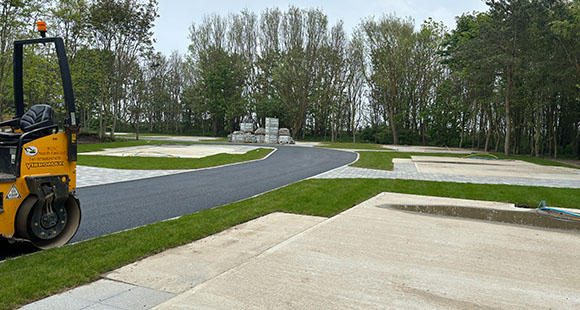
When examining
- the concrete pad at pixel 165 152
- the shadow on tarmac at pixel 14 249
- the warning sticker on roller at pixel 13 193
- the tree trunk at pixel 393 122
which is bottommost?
the shadow on tarmac at pixel 14 249

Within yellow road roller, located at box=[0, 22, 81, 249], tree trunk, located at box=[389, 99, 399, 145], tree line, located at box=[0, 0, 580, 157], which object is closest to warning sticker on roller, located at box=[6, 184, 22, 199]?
yellow road roller, located at box=[0, 22, 81, 249]

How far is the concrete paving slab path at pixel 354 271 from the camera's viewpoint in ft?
10.8

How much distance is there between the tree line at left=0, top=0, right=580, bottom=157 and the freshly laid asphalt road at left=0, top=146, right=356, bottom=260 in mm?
16403

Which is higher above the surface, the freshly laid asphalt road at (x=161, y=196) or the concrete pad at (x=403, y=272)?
the concrete pad at (x=403, y=272)

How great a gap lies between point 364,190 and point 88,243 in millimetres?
6935

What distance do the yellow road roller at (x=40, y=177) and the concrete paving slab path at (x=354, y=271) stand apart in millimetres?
1366

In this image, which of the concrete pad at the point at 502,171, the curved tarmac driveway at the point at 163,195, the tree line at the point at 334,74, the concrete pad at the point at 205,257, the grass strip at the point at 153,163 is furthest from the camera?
the tree line at the point at 334,74

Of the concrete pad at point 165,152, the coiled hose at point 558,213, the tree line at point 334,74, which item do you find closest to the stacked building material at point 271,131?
the tree line at point 334,74

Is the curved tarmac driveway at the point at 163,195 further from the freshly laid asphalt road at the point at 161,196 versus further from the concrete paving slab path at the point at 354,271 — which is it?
the concrete paving slab path at the point at 354,271

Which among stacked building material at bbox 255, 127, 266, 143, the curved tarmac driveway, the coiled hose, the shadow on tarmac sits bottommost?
the shadow on tarmac

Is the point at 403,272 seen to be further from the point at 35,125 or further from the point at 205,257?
the point at 35,125

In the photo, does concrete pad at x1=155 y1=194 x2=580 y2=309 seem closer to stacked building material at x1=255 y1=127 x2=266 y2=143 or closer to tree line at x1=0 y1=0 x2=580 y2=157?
tree line at x1=0 y1=0 x2=580 y2=157

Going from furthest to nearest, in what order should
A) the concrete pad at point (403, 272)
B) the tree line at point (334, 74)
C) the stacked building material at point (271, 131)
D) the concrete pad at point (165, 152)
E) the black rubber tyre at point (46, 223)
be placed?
1. the stacked building material at point (271, 131)
2. the tree line at point (334, 74)
3. the concrete pad at point (165, 152)
4. the black rubber tyre at point (46, 223)
5. the concrete pad at point (403, 272)

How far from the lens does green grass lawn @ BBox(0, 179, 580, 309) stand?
12.1 ft
